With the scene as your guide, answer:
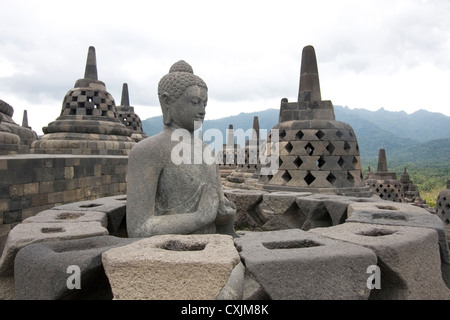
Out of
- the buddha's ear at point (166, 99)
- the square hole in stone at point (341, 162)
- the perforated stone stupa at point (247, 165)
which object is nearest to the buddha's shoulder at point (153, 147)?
the buddha's ear at point (166, 99)

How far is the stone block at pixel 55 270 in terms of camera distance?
5.13 feet

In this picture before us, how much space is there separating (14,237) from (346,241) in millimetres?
1875

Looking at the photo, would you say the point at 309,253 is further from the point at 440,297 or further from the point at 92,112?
the point at 92,112

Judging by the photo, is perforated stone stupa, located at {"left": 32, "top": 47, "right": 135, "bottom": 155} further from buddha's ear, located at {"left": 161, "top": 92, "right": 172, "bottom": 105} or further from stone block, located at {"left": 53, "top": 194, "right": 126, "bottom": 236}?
buddha's ear, located at {"left": 161, "top": 92, "right": 172, "bottom": 105}

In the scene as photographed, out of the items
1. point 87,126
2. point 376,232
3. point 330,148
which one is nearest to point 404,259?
point 376,232

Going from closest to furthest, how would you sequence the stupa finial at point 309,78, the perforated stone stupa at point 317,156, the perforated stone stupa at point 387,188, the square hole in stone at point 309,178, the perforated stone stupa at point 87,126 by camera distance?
the perforated stone stupa at point 317,156 → the square hole in stone at point 309,178 → the stupa finial at point 309,78 → the perforated stone stupa at point 87,126 → the perforated stone stupa at point 387,188

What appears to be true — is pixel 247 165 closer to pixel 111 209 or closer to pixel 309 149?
pixel 309 149

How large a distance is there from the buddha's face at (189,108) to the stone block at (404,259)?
1.18 metres

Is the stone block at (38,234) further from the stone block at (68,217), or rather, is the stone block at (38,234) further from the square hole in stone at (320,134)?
the square hole in stone at (320,134)

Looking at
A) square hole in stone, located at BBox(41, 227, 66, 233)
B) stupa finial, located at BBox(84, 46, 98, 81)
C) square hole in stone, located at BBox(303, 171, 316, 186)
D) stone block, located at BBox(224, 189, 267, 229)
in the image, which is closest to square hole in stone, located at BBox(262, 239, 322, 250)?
square hole in stone, located at BBox(41, 227, 66, 233)

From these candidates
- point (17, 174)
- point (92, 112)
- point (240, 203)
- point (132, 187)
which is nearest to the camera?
point (132, 187)

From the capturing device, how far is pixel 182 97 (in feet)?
7.74

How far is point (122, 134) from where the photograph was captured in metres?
9.72
